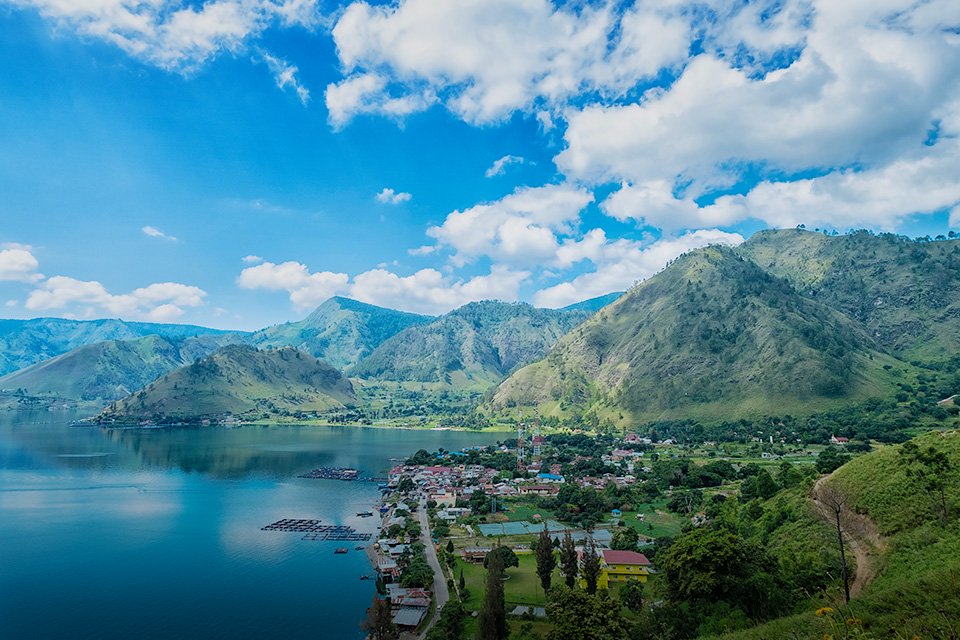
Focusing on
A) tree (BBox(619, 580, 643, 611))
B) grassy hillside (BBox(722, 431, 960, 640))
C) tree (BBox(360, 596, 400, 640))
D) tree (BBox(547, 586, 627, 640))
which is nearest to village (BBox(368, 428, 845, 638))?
tree (BBox(619, 580, 643, 611))

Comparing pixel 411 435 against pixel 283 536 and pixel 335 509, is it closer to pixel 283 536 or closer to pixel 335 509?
pixel 335 509

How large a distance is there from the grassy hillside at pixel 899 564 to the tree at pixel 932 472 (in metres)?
0.25

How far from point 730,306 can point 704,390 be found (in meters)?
47.5

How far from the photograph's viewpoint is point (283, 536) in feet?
213

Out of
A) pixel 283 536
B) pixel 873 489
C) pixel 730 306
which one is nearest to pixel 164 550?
pixel 283 536

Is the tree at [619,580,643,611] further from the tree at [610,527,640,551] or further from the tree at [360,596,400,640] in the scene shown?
the tree at [360,596,400,640]

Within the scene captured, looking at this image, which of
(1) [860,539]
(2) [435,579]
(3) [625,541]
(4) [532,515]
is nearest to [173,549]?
(2) [435,579]

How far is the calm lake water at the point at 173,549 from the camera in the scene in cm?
4297

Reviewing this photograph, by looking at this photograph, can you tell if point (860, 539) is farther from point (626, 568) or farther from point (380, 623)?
point (380, 623)

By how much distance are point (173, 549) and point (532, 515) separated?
42.2 meters

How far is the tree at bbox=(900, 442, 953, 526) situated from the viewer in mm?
29884

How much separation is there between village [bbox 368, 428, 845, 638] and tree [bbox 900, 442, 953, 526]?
757 inches

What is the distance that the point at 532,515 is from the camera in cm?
7106

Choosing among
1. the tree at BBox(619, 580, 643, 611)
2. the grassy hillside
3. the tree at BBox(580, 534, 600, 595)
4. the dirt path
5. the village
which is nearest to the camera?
the grassy hillside
